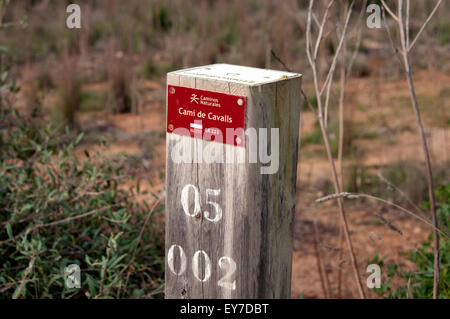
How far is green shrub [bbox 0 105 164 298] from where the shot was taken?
278 centimetres

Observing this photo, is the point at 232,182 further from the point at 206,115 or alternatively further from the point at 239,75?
the point at 239,75

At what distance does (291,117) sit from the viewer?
1800 millimetres

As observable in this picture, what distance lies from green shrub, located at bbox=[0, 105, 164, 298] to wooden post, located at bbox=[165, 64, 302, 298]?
864mm

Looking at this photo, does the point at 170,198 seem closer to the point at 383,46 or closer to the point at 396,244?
the point at 396,244

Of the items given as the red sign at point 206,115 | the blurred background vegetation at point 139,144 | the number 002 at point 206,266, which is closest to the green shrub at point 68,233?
the blurred background vegetation at point 139,144

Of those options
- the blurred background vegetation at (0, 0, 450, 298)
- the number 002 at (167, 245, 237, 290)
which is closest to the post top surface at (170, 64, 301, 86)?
the blurred background vegetation at (0, 0, 450, 298)

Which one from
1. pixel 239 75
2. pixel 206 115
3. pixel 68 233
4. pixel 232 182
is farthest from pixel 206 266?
pixel 68 233

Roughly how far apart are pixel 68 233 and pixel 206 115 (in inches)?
58.9

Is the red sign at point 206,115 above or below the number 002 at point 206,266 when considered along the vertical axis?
above

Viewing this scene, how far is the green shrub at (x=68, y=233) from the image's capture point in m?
2.78

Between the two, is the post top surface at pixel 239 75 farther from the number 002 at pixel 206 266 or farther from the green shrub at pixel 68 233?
the green shrub at pixel 68 233

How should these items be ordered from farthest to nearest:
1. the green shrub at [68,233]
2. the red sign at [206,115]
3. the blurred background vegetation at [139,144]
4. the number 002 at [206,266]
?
1. the blurred background vegetation at [139,144]
2. the green shrub at [68,233]
3. the number 002 at [206,266]
4. the red sign at [206,115]
